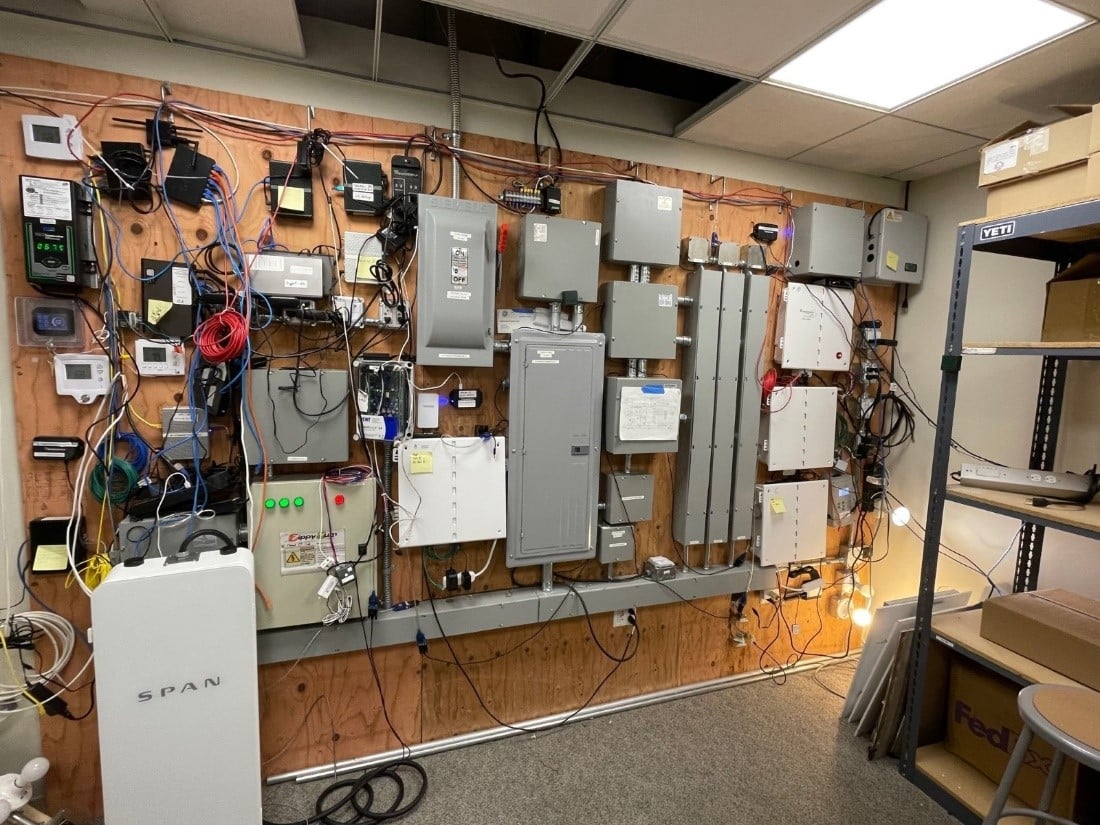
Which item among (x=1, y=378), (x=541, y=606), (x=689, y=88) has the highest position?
(x=689, y=88)

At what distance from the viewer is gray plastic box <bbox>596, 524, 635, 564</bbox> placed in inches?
84.8

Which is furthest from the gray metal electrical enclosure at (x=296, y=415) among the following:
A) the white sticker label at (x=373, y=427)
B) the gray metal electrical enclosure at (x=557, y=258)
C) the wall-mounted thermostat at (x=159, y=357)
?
the gray metal electrical enclosure at (x=557, y=258)

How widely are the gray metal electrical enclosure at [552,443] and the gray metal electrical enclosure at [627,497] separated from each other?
9cm

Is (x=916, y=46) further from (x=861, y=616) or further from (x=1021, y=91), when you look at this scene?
(x=861, y=616)

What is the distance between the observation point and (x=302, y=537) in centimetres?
175

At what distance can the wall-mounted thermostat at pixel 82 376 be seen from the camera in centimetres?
158

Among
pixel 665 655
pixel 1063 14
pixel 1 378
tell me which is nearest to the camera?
pixel 1063 14

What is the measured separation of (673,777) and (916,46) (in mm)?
2702

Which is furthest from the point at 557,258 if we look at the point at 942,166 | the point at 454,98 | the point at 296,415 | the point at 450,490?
the point at 942,166

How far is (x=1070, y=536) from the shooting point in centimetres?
201

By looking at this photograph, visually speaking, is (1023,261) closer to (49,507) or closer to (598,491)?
(598,491)

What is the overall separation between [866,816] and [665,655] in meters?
0.92

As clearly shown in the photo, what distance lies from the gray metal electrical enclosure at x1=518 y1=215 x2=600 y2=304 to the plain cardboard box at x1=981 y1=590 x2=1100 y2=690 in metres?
1.88

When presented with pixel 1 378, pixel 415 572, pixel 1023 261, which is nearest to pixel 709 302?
pixel 1023 261
